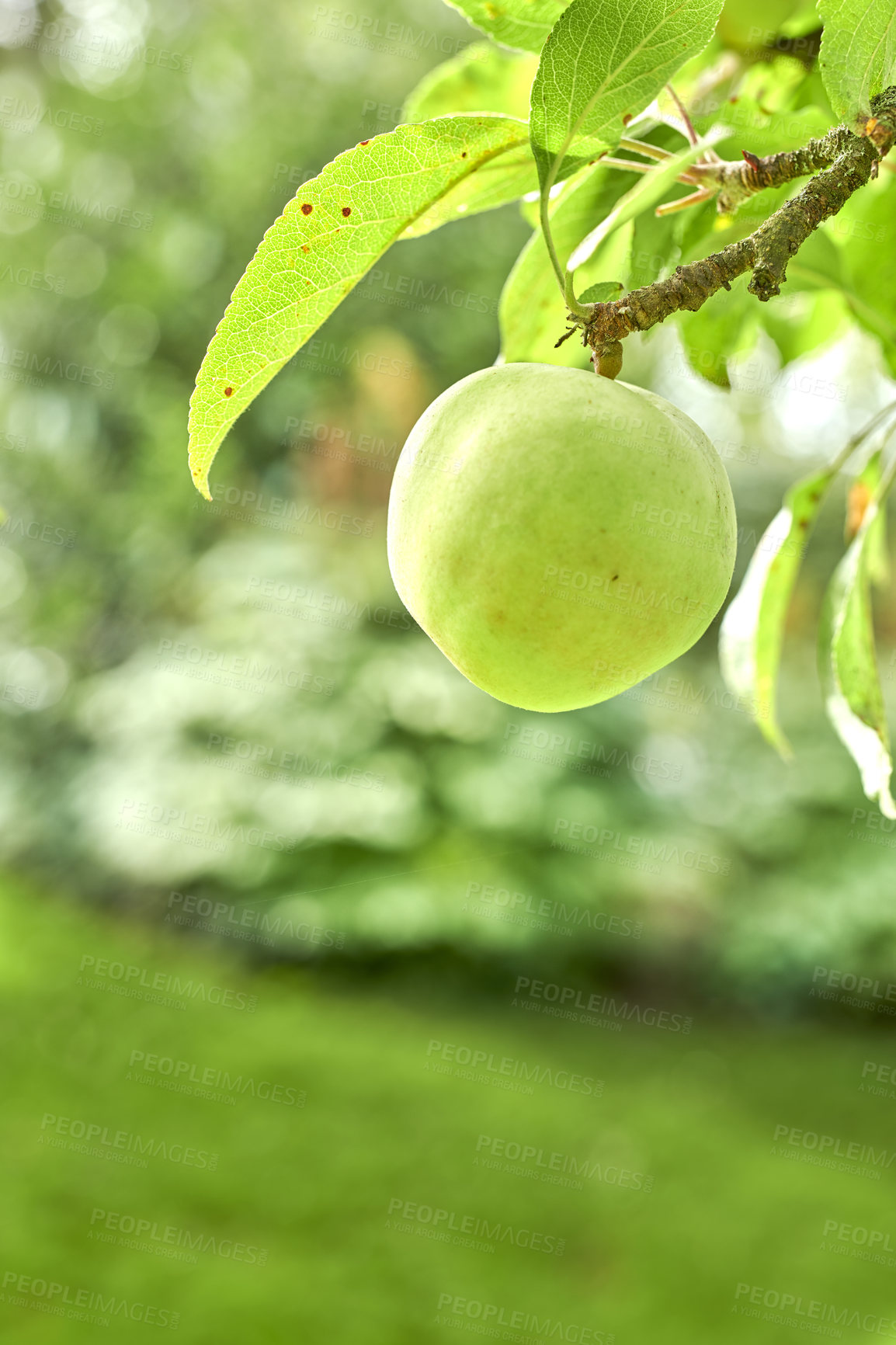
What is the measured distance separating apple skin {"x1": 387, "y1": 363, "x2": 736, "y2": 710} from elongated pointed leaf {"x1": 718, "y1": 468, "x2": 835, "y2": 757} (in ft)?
0.89

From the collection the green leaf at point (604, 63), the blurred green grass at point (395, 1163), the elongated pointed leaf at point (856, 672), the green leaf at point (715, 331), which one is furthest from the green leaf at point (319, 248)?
the blurred green grass at point (395, 1163)

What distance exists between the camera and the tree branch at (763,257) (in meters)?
0.35

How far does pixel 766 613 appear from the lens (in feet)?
2.14

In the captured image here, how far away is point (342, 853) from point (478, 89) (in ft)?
10.1

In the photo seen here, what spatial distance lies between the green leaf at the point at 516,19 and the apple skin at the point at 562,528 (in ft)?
0.67

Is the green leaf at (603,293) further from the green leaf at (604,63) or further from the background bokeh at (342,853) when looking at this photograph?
the background bokeh at (342,853)

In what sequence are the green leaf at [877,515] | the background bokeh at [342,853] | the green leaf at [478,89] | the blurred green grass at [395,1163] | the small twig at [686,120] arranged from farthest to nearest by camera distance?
the background bokeh at [342,853] < the blurred green grass at [395,1163] < the green leaf at [478,89] < the green leaf at [877,515] < the small twig at [686,120]

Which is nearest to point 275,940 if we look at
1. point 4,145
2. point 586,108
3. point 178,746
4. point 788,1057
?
point 178,746

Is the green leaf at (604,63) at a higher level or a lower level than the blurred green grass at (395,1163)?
higher

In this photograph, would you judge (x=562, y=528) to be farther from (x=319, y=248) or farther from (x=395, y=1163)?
(x=395, y=1163)

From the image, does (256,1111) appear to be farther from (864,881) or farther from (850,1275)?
(864,881)

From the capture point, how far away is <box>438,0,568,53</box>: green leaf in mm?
470

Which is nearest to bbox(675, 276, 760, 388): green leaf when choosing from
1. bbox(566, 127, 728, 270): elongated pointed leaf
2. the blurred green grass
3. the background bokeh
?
the background bokeh

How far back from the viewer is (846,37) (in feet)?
1.30
